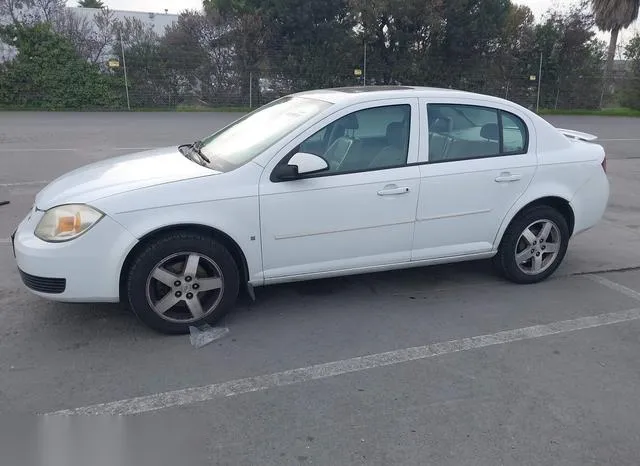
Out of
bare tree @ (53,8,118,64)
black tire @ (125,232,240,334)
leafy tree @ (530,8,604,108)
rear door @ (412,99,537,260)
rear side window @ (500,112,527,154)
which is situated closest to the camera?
black tire @ (125,232,240,334)

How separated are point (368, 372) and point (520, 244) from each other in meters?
2.10

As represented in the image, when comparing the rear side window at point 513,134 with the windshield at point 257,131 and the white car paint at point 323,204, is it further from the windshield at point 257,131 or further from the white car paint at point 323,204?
the windshield at point 257,131

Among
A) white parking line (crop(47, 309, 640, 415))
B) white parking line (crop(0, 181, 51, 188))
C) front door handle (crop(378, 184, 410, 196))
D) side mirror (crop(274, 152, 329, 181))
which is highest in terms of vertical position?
side mirror (crop(274, 152, 329, 181))

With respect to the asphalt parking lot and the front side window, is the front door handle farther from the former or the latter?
the asphalt parking lot

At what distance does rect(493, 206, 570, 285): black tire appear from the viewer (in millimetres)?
4727

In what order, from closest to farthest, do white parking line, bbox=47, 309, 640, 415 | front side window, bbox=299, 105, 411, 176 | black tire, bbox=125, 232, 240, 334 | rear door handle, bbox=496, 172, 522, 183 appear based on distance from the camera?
white parking line, bbox=47, 309, 640, 415 < black tire, bbox=125, 232, 240, 334 < front side window, bbox=299, 105, 411, 176 < rear door handle, bbox=496, 172, 522, 183

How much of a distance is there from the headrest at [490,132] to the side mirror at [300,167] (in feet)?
4.91

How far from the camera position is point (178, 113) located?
21922mm

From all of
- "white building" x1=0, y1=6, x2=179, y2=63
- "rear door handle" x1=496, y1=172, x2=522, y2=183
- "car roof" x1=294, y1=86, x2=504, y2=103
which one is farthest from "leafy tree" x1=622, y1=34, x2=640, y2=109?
"rear door handle" x1=496, y1=172, x2=522, y2=183

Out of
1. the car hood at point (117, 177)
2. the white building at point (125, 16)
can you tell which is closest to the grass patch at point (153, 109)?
the white building at point (125, 16)

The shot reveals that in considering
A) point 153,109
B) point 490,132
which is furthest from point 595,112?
point 490,132

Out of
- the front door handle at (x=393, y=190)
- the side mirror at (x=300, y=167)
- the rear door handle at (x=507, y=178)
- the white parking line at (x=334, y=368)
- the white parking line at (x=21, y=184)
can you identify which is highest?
the side mirror at (x=300, y=167)

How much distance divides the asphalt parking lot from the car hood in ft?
3.00

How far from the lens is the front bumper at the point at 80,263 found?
Answer: 3533 mm
